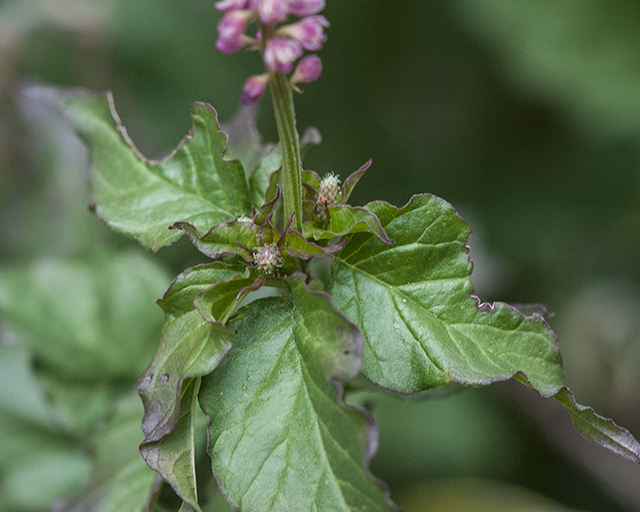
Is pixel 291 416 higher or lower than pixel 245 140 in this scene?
lower

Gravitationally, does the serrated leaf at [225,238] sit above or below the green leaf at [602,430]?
above

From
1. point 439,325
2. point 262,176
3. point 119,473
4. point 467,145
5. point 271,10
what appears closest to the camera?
point 271,10

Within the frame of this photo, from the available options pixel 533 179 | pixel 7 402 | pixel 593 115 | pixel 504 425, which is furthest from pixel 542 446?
pixel 7 402

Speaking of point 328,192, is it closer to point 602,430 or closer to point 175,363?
point 175,363

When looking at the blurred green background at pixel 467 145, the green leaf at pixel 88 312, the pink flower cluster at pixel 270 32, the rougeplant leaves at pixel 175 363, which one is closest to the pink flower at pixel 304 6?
the pink flower cluster at pixel 270 32

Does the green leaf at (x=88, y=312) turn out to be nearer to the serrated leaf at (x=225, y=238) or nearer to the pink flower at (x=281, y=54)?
the serrated leaf at (x=225, y=238)

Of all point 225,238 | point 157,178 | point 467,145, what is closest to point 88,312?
point 157,178
